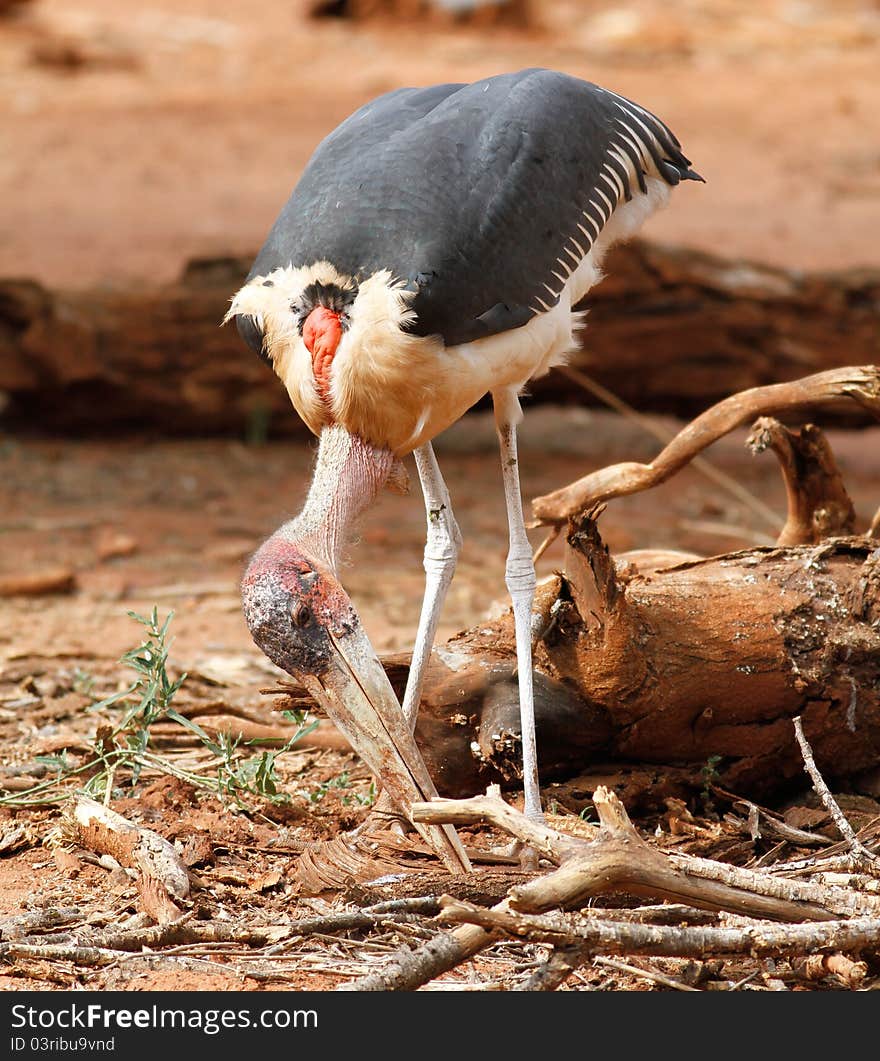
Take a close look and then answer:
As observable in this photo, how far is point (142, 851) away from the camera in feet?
11.0

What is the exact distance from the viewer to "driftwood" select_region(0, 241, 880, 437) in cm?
724

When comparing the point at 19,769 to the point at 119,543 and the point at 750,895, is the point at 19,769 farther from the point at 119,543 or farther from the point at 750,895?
the point at 119,543

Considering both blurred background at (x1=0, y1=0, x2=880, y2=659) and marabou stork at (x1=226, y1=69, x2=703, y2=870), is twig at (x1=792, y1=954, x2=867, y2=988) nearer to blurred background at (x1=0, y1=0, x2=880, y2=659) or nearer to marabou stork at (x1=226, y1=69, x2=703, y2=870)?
marabou stork at (x1=226, y1=69, x2=703, y2=870)

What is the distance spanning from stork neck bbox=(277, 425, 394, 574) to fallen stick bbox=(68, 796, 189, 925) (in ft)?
2.60

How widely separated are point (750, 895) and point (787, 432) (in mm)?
1706

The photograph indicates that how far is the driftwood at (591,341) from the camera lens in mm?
7242

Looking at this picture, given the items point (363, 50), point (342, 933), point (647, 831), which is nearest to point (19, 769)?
point (342, 933)

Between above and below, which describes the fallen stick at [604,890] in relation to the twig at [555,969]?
above

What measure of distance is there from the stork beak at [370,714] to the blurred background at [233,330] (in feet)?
1.71

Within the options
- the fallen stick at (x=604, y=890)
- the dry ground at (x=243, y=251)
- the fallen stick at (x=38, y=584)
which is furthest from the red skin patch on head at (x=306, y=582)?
the fallen stick at (x=38, y=584)

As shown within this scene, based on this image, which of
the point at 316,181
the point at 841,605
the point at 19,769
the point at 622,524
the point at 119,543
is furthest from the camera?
the point at 622,524

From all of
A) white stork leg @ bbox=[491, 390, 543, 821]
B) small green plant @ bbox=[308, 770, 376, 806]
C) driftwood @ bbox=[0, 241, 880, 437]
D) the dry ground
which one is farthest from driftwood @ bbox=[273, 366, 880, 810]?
driftwood @ bbox=[0, 241, 880, 437]

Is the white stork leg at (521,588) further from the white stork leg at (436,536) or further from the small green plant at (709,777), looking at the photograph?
the small green plant at (709,777)

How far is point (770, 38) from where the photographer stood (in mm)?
17266
